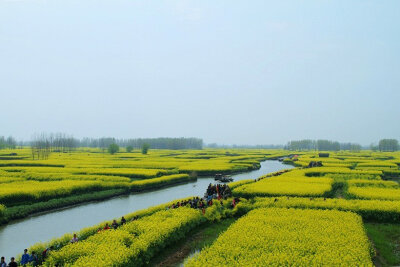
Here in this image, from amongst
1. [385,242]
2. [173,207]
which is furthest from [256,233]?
[173,207]

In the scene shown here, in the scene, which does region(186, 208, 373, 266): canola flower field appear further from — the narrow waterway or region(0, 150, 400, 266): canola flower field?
the narrow waterway

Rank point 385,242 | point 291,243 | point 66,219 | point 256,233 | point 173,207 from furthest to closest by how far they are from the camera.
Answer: point 66,219 < point 173,207 < point 385,242 < point 256,233 < point 291,243

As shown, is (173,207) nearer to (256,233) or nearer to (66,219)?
(256,233)

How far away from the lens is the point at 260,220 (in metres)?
19.3

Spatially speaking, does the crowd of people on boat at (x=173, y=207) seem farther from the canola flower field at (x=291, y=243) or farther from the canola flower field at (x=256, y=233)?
the canola flower field at (x=291, y=243)

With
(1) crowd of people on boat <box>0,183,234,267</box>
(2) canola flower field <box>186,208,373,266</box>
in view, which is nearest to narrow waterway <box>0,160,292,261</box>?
(1) crowd of people on boat <box>0,183,234,267</box>

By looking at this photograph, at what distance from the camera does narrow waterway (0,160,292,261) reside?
63.1 feet

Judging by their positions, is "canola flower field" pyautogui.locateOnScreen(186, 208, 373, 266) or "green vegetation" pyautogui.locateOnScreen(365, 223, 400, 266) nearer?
"canola flower field" pyautogui.locateOnScreen(186, 208, 373, 266)

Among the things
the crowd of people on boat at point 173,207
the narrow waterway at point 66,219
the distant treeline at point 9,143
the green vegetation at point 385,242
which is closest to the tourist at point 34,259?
the crowd of people on boat at point 173,207

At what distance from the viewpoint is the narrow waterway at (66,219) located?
19.2 m

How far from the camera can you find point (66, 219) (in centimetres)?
2442

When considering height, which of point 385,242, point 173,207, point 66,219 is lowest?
point 66,219

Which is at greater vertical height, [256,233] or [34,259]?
[256,233]

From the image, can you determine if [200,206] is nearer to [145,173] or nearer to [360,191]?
[360,191]
